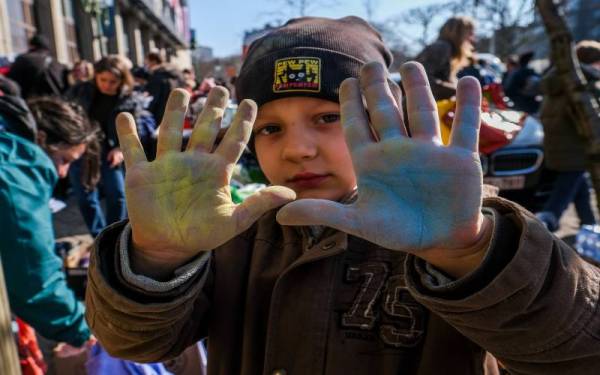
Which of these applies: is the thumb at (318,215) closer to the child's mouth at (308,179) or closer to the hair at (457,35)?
the child's mouth at (308,179)

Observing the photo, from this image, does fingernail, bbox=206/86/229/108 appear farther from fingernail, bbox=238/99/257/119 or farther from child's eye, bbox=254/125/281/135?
child's eye, bbox=254/125/281/135

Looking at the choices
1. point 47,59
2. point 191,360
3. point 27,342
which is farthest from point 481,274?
point 47,59

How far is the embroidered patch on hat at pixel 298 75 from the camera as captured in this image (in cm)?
118

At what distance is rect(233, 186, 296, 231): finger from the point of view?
2.81ft

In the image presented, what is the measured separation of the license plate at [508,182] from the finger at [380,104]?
3.51 meters

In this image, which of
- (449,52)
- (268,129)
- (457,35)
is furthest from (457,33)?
(268,129)

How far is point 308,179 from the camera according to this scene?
1156 millimetres

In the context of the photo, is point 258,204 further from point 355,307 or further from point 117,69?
point 117,69

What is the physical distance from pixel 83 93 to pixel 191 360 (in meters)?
3.58

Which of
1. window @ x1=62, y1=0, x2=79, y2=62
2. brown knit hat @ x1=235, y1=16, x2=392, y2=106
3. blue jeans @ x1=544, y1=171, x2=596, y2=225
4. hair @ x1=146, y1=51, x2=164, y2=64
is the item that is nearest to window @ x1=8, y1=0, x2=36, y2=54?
window @ x1=62, y1=0, x2=79, y2=62

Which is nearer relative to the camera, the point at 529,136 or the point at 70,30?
the point at 529,136

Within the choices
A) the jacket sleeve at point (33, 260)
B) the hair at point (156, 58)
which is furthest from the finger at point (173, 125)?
the hair at point (156, 58)

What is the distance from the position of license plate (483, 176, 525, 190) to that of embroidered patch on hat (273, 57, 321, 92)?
3.23 m

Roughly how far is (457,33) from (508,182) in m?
1.34
